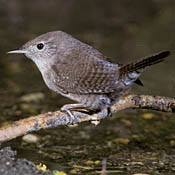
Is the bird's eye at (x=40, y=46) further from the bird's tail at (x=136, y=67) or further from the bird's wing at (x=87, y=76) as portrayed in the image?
the bird's tail at (x=136, y=67)

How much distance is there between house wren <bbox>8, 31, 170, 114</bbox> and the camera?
4.70 metres

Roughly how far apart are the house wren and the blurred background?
3.23 feet

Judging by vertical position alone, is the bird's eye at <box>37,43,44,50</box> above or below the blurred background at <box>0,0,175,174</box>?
below

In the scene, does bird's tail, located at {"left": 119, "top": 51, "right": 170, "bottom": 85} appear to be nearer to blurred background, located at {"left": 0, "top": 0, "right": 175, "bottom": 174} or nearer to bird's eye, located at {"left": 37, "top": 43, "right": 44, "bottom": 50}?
bird's eye, located at {"left": 37, "top": 43, "right": 44, "bottom": 50}

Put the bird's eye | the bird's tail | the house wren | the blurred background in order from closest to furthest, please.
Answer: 1. the bird's tail
2. the house wren
3. the bird's eye
4. the blurred background

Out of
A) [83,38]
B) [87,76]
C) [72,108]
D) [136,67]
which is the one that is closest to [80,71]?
[87,76]

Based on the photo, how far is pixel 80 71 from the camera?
4809 millimetres

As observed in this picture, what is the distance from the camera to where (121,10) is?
12.6 m

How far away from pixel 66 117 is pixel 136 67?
91cm

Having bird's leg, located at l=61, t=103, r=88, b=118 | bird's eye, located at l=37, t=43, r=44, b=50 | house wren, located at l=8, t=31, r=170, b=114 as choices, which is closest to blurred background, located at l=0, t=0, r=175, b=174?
bird's leg, located at l=61, t=103, r=88, b=118

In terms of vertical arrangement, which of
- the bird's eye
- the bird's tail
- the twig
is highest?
the bird's eye

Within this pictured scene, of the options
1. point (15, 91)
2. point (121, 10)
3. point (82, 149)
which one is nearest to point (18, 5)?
point (121, 10)

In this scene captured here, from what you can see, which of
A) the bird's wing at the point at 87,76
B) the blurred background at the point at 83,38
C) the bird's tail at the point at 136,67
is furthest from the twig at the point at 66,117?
the blurred background at the point at 83,38

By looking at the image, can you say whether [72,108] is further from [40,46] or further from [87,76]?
[40,46]
